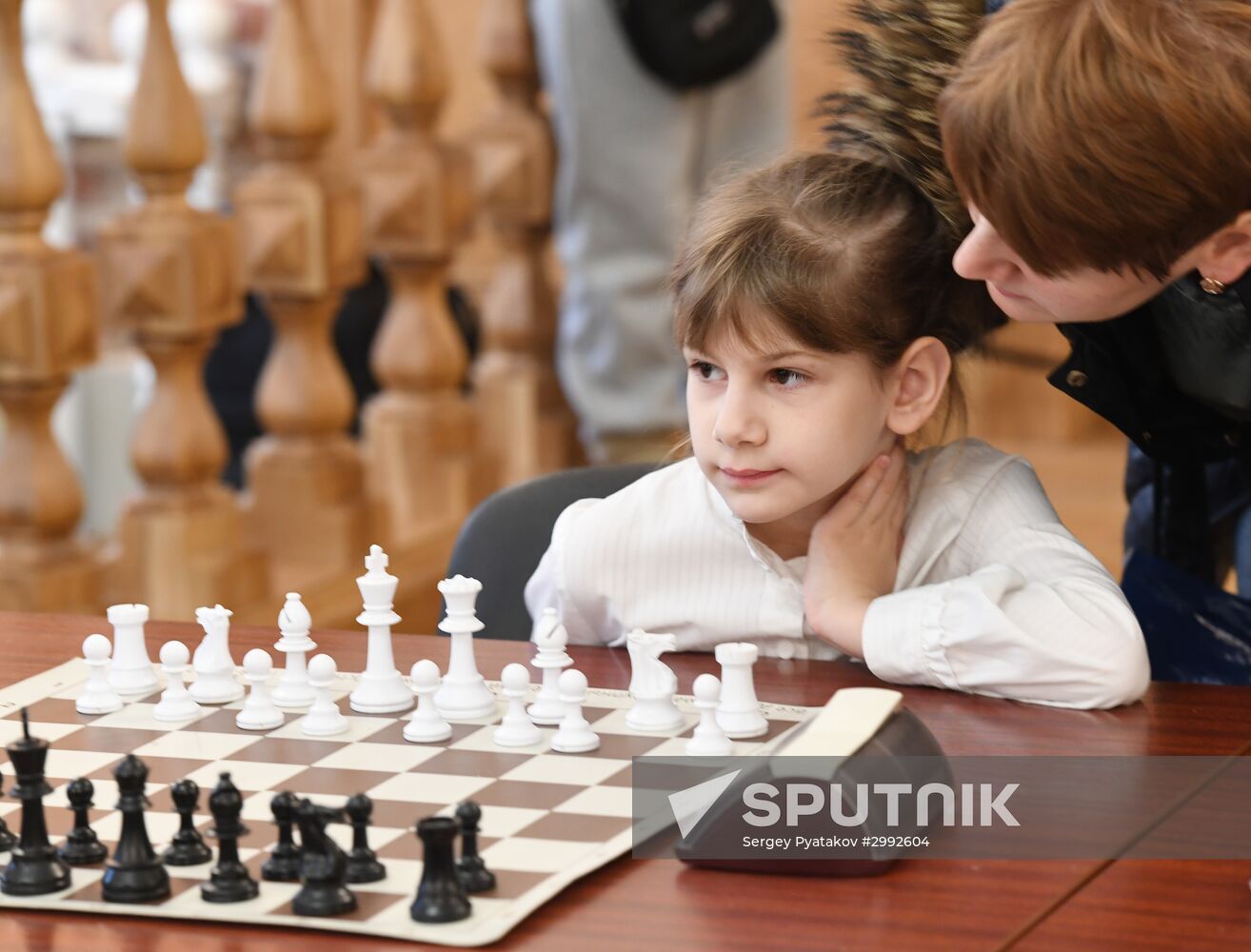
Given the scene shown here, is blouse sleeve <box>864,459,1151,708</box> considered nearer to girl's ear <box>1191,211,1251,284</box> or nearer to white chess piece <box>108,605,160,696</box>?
girl's ear <box>1191,211,1251,284</box>

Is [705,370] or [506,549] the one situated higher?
[705,370]

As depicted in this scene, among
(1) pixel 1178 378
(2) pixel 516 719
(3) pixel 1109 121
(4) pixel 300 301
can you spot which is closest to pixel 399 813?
(2) pixel 516 719

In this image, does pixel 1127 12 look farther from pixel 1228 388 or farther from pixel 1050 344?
pixel 1050 344

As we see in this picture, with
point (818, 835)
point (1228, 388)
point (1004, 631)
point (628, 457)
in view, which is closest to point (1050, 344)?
point (628, 457)

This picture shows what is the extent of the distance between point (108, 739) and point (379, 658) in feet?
0.59

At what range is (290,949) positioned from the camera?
2.76ft

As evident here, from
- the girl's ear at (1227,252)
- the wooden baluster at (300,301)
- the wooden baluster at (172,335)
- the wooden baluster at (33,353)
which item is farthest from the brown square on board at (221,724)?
the wooden baluster at (300,301)

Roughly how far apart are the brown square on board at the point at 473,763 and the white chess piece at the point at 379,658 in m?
0.10

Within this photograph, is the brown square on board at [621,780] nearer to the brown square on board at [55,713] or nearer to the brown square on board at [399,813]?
the brown square on board at [399,813]

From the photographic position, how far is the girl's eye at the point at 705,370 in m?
1.44

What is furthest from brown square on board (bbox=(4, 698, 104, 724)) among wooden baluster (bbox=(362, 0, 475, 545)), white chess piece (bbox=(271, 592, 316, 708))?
wooden baluster (bbox=(362, 0, 475, 545))

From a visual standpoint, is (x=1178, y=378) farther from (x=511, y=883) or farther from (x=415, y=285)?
(x=415, y=285)

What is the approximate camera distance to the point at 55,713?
1184mm

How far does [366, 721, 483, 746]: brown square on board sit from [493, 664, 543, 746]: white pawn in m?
0.02
